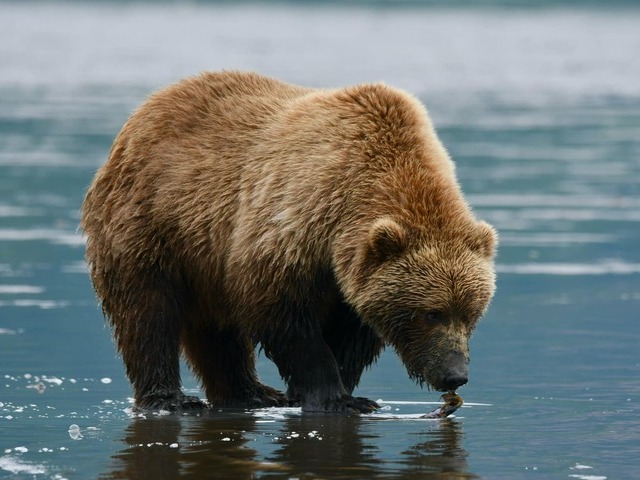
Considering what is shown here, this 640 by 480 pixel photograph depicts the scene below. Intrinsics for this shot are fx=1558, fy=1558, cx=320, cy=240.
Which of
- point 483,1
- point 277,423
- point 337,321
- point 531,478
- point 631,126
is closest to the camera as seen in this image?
point 531,478

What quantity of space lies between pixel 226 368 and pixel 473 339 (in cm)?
212

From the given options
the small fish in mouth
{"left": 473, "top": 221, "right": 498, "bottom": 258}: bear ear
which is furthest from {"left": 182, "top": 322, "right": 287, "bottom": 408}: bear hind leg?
{"left": 473, "top": 221, "right": 498, "bottom": 258}: bear ear

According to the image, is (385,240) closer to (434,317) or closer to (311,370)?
(434,317)

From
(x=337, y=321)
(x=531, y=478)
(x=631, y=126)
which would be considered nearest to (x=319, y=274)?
(x=337, y=321)

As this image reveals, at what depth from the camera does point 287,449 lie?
22.1 feet

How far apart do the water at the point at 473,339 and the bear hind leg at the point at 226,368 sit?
0.41 meters

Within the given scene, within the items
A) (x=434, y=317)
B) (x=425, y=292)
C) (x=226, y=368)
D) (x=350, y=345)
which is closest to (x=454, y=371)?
(x=434, y=317)

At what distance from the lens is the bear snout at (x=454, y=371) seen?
23.3 feet

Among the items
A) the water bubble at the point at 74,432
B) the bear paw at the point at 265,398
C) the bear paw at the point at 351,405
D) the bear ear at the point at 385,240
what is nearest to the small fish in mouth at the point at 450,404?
the bear paw at the point at 351,405

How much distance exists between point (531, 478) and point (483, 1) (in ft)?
345

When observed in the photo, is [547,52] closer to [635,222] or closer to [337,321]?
[635,222]

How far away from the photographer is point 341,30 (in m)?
67.7

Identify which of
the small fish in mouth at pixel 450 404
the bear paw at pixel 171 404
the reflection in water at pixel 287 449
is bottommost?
the reflection in water at pixel 287 449

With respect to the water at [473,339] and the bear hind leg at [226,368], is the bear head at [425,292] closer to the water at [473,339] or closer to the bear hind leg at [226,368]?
the water at [473,339]
